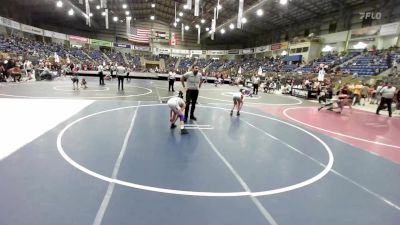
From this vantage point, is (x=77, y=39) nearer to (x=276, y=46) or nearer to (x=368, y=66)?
(x=276, y=46)

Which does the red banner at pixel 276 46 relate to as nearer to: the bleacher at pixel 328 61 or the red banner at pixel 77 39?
the bleacher at pixel 328 61

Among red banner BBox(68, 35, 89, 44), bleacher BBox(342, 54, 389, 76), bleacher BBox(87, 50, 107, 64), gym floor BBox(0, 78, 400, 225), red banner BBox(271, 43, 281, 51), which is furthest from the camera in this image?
bleacher BBox(87, 50, 107, 64)

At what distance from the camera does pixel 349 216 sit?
3.32m

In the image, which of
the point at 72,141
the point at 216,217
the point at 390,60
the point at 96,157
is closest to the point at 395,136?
the point at 216,217

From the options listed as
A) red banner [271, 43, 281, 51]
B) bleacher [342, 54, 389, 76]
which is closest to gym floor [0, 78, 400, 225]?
bleacher [342, 54, 389, 76]

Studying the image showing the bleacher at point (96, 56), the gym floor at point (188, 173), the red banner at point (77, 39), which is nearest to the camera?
the gym floor at point (188, 173)

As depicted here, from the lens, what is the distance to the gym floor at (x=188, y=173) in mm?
3160

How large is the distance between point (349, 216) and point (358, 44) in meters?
32.4

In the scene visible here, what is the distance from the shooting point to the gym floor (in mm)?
3160

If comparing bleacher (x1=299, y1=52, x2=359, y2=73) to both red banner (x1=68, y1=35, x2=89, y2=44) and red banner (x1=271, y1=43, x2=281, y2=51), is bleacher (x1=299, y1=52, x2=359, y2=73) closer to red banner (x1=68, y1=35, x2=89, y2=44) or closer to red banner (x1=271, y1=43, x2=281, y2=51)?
red banner (x1=271, y1=43, x2=281, y2=51)

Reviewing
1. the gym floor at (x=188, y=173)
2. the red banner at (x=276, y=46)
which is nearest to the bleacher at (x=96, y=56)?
the red banner at (x=276, y=46)

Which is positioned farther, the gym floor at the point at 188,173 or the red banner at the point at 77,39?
the red banner at the point at 77,39

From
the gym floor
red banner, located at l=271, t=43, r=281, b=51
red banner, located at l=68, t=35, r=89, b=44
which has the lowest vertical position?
the gym floor

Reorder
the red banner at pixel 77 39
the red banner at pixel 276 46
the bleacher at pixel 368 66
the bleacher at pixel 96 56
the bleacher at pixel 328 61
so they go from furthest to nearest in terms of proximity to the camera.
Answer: the bleacher at pixel 96 56 → the red banner at pixel 77 39 → the red banner at pixel 276 46 → the bleacher at pixel 328 61 → the bleacher at pixel 368 66
